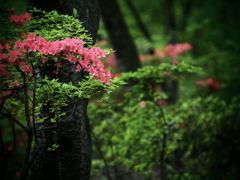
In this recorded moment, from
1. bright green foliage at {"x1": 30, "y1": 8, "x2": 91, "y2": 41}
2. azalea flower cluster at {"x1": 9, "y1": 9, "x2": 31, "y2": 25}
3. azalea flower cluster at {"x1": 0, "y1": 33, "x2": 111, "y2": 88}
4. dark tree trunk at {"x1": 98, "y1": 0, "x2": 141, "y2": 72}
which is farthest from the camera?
dark tree trunk at {"x1": 98, "y1": 0, "x2": 141, "y2": 72}

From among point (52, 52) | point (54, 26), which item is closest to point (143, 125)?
point (54, 26)

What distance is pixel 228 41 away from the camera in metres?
9.05

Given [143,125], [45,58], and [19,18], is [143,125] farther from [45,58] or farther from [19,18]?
[19,18]

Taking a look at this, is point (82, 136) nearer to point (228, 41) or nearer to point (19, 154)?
point (19, 154)

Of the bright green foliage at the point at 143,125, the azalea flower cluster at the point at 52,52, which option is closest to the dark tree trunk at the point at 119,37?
the bright green foliage at the point at 143,125

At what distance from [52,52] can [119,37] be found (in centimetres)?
360

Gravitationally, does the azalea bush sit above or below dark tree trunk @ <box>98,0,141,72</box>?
below

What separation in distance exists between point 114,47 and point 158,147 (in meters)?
2.42

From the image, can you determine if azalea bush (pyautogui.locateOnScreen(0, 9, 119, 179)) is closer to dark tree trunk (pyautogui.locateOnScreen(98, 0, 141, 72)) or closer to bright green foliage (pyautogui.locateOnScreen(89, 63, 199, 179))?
bright green foliage (pyautogui.locateOnScreen(89, 63, 199, 179))

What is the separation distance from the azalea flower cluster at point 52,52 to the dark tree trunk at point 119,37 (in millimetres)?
3109

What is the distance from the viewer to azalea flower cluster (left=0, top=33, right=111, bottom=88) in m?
1.84

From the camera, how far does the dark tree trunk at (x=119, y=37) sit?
17.1ft

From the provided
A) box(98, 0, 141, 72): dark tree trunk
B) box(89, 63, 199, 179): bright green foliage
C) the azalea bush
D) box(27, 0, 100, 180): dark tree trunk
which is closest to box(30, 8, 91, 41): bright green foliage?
the azalea bush

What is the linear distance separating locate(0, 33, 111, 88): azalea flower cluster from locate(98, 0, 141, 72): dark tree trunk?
311cm
